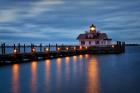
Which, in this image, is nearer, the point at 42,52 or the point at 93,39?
the point at 42,52

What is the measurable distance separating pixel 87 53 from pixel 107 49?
6.05m

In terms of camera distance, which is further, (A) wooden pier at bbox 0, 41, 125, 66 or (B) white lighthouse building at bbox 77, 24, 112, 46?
(B) white lighthouse building at bbox 77, 24, 112, 46

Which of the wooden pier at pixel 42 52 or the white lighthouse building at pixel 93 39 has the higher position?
the white lighthouse building at pixel 93 39

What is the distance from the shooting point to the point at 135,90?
2423cm

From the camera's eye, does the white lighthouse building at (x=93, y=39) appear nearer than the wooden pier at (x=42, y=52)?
No

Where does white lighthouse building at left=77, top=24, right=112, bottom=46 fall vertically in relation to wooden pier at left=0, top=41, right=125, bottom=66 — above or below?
above

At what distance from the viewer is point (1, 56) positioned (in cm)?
4281

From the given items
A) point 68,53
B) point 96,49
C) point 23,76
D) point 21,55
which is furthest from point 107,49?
point 23,76

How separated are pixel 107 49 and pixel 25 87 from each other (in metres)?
66.2

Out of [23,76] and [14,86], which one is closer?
[14,86]

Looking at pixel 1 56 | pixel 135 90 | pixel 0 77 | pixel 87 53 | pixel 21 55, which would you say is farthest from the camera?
pixel 87 53

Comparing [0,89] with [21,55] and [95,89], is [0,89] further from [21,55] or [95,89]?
[21,55]

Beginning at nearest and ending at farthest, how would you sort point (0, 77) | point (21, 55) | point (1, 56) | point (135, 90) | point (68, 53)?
point (135, 90) < point (0, 77) < point (1, 56) < point (21, 55) < point (68, 53)

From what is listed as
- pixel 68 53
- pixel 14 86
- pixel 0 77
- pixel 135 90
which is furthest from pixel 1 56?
pixel 68 53
